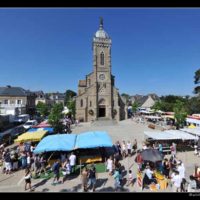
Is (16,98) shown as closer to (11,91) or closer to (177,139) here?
(11,91)

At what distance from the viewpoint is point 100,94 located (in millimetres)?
46812

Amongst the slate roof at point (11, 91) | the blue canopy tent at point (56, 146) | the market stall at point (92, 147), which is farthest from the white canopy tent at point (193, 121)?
the slate roof at point (11, 91)

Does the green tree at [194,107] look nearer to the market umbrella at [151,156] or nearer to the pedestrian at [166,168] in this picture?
the market umbrella at [151,156]

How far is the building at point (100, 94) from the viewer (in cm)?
4600

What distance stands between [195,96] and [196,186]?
139 ft

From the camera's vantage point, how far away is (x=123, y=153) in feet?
50.3

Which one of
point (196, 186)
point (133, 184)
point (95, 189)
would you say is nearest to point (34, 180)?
point (95, 189)

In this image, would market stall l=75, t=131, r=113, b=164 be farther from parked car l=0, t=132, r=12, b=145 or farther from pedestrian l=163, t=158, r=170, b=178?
parked car l=0, t=132, r=12, b=145

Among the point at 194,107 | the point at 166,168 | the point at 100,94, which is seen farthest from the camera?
the point at 100,94

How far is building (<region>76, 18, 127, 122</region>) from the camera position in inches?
1811

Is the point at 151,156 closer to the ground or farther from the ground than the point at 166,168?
farther from the ground

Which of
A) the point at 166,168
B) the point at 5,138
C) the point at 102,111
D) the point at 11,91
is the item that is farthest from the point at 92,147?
the point at 11,91

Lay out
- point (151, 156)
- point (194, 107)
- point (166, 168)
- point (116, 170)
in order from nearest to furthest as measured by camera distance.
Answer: point (116, 170)
point (166, 168)
point (151, 156)
point (194, 107)

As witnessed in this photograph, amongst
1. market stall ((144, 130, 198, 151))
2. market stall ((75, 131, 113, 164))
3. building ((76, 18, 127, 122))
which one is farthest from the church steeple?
market stall ((75, 131, 113, 164))
